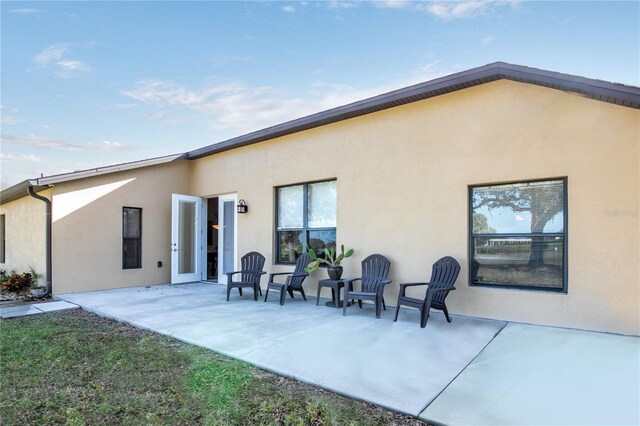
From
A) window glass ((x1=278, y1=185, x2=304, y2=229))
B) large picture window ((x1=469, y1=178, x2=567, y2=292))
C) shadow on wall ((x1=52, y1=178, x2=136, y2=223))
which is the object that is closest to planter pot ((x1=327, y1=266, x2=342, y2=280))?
window glass ((x1=278, y1=185, x2=304, y2=229))

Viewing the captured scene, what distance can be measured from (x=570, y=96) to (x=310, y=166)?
14.6ft

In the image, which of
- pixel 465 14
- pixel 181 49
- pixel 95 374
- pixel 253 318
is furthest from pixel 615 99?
pixel 181 49

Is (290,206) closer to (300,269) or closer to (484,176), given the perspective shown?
(300,269)

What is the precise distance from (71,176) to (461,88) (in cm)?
761

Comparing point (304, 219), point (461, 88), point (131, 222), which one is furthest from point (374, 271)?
point (131, 222)

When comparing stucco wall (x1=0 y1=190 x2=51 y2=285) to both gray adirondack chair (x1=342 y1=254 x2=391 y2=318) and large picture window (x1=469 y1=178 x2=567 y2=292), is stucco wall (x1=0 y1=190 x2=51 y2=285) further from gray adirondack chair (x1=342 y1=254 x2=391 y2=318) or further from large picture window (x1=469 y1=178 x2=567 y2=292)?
large picture window (x1=469 y1=178 x2=567 y2=292)

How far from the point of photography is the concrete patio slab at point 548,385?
2613 mm

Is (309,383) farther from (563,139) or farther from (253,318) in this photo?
(563,139)

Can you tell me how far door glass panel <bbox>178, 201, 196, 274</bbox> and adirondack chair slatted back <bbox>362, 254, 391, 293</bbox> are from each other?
5.18 meters

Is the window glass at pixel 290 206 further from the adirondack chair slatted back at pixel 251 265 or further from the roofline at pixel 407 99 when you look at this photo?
the roofline at pixel 407 99

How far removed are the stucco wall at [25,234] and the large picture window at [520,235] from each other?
8381 millimetres

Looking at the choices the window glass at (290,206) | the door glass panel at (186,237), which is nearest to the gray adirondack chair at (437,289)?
the window glass at (290,206)

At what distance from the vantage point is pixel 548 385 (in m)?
3.11

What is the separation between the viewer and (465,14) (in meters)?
6.63
